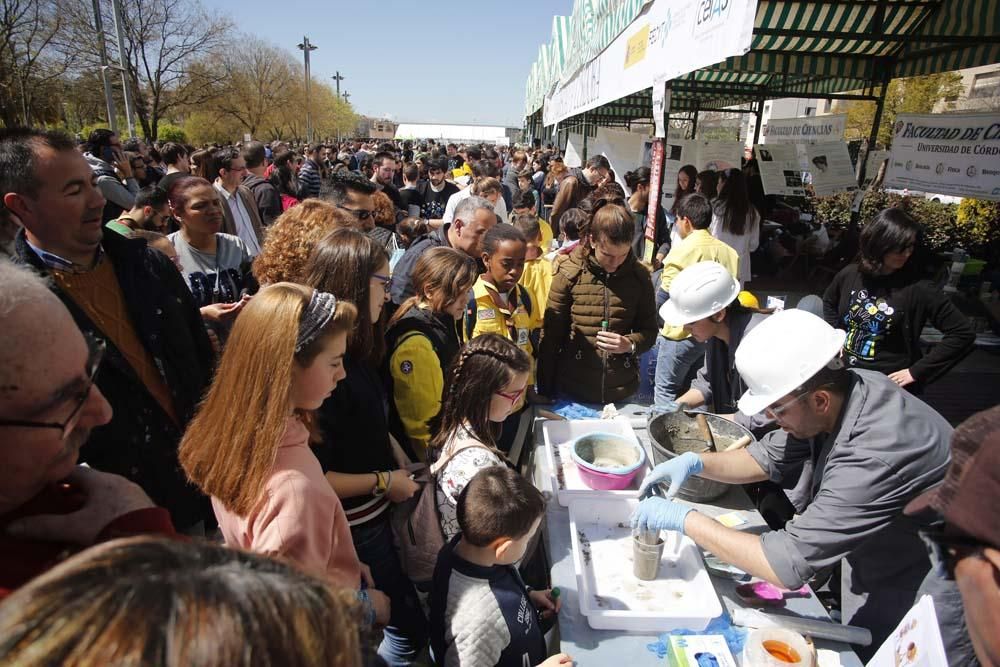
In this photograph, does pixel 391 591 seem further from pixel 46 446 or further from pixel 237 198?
pixel 237 198

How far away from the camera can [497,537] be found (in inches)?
62.3

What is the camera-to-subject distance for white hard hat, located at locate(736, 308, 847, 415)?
1660 mm

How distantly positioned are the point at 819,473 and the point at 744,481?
0.32 meters

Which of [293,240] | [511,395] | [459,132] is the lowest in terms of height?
[511,395]

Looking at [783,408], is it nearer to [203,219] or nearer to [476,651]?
[476,651]

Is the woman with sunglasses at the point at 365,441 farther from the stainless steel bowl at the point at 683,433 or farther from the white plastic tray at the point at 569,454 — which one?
the stainless steel bowl at the point at 683,433

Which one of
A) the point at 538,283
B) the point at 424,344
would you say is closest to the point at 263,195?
the point at 538,283

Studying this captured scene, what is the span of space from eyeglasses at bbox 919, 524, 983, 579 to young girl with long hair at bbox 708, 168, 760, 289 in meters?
4.87

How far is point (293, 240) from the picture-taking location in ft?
7.78

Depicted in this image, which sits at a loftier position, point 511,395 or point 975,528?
point 975,528

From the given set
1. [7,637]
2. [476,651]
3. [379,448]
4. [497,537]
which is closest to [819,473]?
[497,537]

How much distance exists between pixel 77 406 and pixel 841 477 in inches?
79.9

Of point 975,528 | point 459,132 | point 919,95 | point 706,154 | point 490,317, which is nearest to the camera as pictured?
point 975,528

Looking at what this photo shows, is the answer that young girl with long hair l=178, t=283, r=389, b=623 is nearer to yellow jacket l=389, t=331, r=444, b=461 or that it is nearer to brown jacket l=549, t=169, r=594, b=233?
yellow jacket l=389, t=331, r=444, b=461
